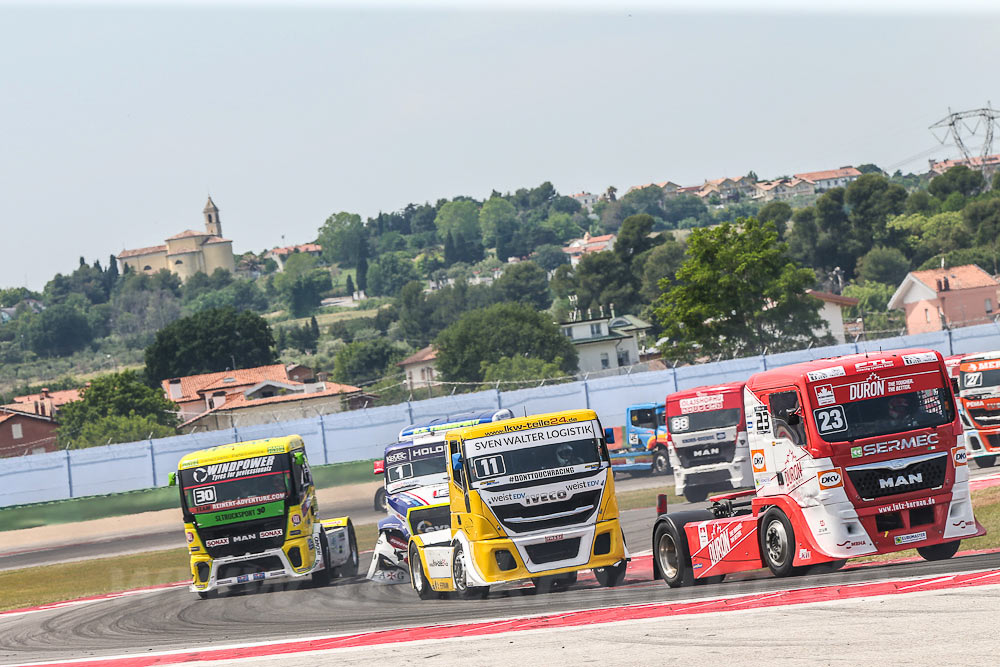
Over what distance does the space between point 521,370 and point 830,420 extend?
274ft

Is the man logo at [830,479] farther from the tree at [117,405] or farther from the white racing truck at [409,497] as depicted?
the tree at [117,405]

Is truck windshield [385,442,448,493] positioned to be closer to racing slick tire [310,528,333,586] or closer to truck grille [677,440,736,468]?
racing slick tire [310,528,333,586]

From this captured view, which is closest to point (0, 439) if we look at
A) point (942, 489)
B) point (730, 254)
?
point (730, 254)

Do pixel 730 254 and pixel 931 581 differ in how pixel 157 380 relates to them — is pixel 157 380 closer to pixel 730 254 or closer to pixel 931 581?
pixel 730 254

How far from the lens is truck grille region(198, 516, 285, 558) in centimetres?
2427

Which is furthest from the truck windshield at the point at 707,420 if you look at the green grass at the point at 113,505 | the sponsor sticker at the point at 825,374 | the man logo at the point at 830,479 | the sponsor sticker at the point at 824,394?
the green grass at the point at 113,505

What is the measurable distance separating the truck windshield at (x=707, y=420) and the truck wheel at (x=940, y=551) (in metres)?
16.7

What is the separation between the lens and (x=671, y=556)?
1692 cm

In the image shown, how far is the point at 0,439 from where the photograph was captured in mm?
104812

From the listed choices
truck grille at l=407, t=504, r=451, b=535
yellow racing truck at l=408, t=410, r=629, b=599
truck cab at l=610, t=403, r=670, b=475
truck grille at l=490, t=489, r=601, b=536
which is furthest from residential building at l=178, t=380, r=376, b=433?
truck grille at l=490, t=489, r=601, b=536

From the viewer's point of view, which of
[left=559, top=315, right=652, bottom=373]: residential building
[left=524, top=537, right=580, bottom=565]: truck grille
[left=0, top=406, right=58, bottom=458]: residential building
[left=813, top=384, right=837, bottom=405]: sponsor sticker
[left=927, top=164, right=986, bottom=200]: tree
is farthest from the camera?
[left=927, top=164, right=986, bottom=200]: tree

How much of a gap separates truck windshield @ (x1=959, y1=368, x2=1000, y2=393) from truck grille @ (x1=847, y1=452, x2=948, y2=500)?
17.3 metres

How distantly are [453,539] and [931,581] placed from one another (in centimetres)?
791

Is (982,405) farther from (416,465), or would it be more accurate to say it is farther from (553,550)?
(553,550)
